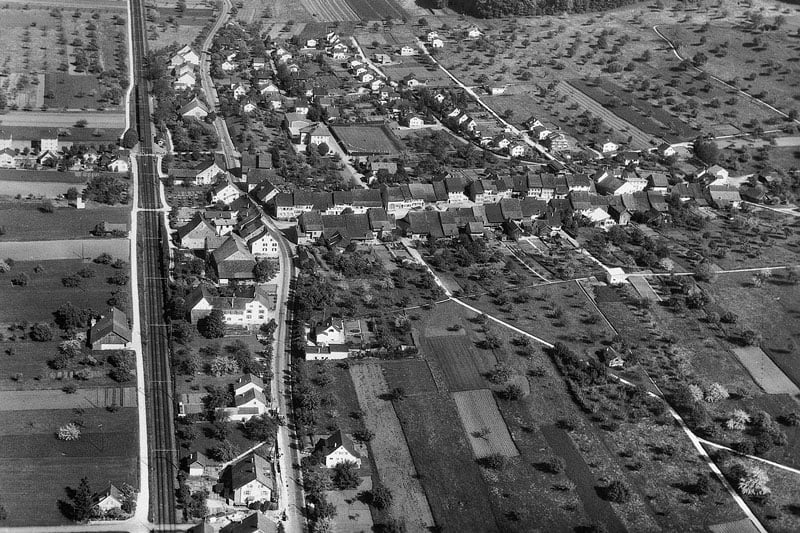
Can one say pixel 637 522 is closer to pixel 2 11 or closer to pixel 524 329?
pixel 524 329

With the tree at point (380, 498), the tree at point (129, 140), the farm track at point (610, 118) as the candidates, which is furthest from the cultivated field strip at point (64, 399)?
the farm track at point (610, 118)

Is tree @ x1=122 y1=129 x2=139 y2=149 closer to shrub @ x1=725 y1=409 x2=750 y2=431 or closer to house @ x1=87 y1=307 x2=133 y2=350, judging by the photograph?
house @ x1=87 y1=307 x2=133 y2=350

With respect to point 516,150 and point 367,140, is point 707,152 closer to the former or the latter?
point 516,150

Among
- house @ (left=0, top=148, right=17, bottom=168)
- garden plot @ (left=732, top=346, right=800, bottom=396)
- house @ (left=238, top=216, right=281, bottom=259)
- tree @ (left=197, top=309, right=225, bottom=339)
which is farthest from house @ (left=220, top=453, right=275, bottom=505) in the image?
house @ (left=0, top=148, right=17, bottom=168)

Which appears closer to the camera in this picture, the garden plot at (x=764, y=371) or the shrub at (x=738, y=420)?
the shrub at (x=738, y=420)

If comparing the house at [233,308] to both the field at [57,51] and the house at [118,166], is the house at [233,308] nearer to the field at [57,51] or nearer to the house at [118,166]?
the house at [118,166]

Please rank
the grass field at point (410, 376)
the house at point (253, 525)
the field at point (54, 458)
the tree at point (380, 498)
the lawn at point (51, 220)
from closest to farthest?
1. the house at point (253, 525)
2. the field at point (54, 458)
3. the tree at point (380, 498)
4. the grass field at point (410, 376)
5. the lawn at point (51, 220)

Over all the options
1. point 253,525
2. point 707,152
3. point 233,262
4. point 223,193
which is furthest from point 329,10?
point 253,525
